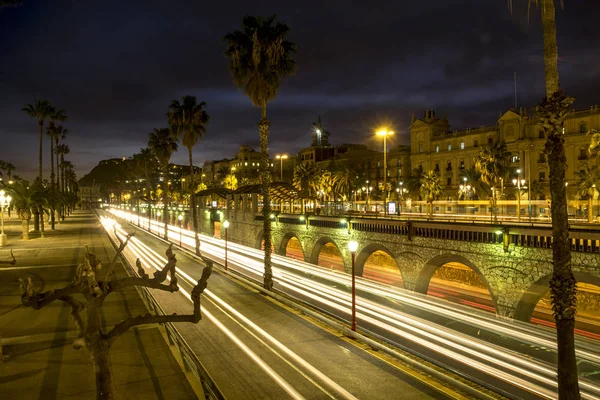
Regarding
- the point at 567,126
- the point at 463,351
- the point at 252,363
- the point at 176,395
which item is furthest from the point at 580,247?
the point at 567,126

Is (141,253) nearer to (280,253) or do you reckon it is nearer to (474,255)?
(280,253)

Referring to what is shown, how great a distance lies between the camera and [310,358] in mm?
14453

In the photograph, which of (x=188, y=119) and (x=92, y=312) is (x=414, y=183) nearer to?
(x=188, y=119)

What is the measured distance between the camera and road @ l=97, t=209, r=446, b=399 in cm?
1204

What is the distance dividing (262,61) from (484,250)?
16.7m

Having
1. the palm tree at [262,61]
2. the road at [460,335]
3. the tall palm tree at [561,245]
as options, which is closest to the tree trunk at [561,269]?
the tall palm tree at [561,245]

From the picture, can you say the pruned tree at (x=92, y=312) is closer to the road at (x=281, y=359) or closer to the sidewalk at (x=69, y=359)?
the sidewalk at (x=69, y=359)

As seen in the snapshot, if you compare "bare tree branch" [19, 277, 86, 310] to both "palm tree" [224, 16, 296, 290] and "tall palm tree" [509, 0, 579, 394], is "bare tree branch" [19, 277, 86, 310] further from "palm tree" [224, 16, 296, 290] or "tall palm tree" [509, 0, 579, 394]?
"palm tree" [224, 16, 296, 290]

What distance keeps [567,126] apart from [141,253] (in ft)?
208

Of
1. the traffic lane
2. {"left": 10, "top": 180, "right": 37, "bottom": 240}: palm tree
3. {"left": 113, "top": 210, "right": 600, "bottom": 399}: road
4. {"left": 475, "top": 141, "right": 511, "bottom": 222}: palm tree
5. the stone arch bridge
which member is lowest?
{"left": 113, "top": 210, "right": 600, "bottom": 399}: road

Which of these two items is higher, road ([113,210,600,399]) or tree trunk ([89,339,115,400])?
tree trunk ([89,339,115,400])

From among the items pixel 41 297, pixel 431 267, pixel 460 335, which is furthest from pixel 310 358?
pixel 431 267

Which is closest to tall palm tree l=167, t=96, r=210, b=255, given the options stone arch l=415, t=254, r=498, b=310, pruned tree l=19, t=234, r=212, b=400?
stone arch l=415, t=254, r=498, b=310

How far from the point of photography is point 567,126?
65.1m
